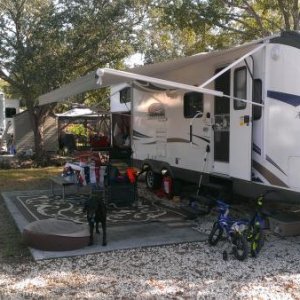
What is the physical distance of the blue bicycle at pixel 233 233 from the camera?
5.41 metres

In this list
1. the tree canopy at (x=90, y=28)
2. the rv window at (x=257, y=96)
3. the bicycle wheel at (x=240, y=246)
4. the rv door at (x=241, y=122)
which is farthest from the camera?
the tree canopy at (x=90, y=28)

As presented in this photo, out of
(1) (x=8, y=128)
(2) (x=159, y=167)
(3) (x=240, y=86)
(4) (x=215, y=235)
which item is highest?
(3) (x=240, y=86)

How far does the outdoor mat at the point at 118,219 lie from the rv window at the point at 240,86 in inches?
75.0

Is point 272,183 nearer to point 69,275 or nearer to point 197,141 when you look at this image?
Result: point 197,141

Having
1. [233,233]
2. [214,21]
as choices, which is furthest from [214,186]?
[214,21]

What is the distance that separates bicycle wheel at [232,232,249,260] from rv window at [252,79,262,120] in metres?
1.77

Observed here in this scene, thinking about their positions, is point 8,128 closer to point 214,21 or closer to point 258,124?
point 214,21

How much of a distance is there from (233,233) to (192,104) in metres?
3.36

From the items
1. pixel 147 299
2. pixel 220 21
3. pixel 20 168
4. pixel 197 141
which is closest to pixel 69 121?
pixel 20 168

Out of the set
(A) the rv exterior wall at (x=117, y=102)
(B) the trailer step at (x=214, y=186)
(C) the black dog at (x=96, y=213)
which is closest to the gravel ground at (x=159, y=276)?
(C) the black dog at (x=96, y=213)

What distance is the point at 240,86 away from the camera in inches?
269

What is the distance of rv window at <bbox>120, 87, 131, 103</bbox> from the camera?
12.0 meters

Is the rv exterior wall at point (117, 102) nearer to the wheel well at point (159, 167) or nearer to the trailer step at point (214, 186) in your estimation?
the wheel well at point (159, 167)

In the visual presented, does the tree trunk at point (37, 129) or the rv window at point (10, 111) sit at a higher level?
the rv window at point (10, 111)
